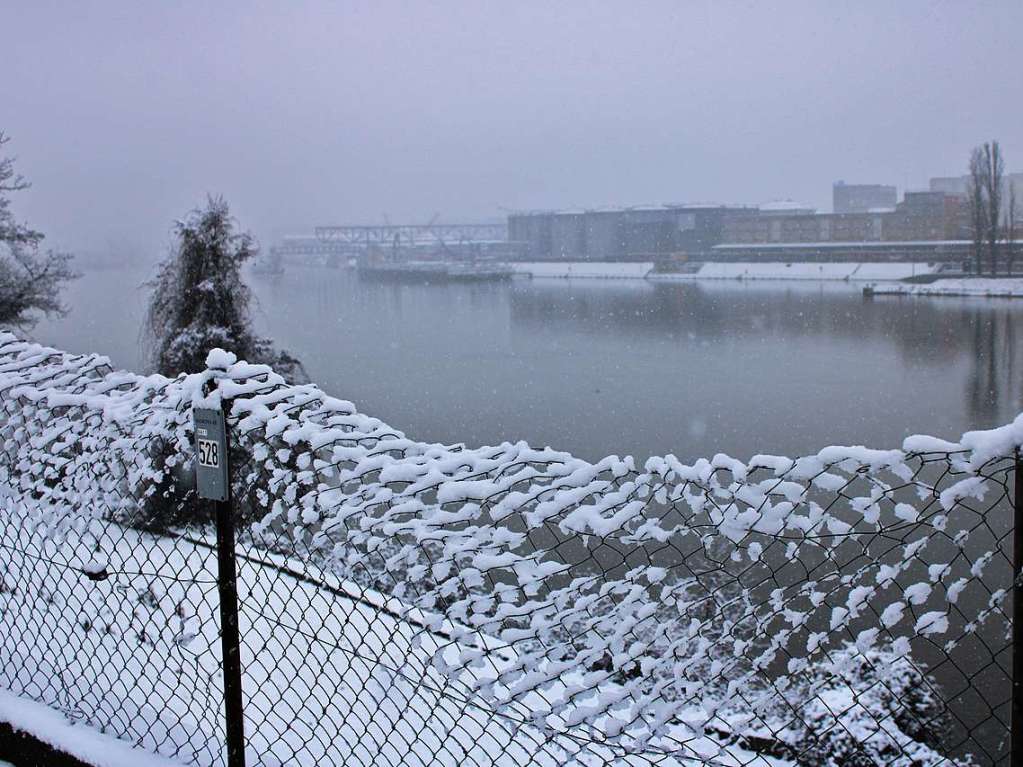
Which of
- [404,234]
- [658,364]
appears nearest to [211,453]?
[658,364]

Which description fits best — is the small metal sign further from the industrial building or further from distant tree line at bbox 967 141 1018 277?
the industrial building

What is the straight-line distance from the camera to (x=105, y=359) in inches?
89.6

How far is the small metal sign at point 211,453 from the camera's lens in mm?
1702

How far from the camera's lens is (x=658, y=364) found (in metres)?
28.7

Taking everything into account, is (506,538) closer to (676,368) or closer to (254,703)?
(254,703)

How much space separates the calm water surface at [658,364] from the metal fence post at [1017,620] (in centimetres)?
1340

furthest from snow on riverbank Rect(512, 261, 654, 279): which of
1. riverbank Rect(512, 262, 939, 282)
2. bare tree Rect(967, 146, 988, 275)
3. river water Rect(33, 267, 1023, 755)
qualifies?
bare tree Rect(967, 146, 988, 275)

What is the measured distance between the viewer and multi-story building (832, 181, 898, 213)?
128m

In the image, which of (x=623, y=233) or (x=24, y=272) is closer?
(x=24, y=272)

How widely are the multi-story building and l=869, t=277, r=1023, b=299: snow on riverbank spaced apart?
79227mm

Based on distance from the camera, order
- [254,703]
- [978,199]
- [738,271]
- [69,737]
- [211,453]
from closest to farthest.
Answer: [211,453], [69,737], [254,703], [978,199], [738,271]

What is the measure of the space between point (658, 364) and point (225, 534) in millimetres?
27485

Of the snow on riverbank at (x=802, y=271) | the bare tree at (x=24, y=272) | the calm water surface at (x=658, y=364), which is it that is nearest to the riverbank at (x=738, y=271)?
the snow on riverbank at (x=802, y=271)

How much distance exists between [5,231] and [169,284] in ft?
30.1
